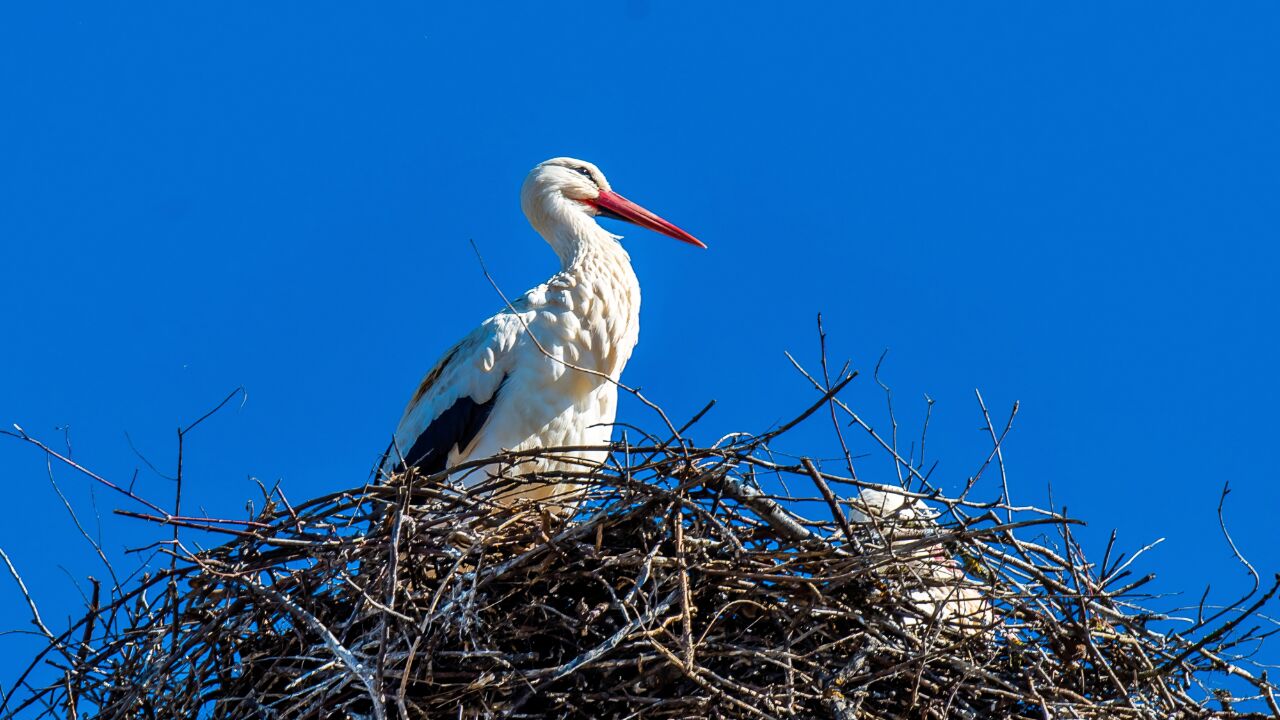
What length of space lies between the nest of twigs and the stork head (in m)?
2.27

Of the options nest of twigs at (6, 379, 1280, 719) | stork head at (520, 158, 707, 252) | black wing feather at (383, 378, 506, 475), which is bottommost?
nest of twigs at (6, 379, 1280, 719)

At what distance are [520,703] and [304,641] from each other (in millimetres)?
519

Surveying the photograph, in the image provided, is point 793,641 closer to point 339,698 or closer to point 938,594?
point 938,594

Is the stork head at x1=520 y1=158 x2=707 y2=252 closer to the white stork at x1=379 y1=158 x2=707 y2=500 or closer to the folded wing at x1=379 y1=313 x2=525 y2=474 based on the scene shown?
the white stork at x1=379 y1=158 x2=707 y2=500

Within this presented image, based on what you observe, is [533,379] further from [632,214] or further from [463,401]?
[632,214]

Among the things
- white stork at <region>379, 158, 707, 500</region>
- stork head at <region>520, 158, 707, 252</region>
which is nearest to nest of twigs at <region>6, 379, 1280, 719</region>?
white stork at <region>379, 158, 707, 500</region>

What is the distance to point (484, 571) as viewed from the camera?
347cm

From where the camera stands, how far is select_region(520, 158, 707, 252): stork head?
586 cm

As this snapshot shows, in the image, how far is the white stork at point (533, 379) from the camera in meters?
5.10

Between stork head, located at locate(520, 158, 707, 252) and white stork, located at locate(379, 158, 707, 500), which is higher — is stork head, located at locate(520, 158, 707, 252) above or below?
above

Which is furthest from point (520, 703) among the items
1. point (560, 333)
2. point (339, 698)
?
point (560, 333)

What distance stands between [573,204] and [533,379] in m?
1.12

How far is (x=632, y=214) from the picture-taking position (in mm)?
6246

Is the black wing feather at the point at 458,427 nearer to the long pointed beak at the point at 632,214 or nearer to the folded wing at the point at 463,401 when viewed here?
the folded wing at the point at 463,401
